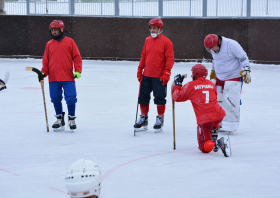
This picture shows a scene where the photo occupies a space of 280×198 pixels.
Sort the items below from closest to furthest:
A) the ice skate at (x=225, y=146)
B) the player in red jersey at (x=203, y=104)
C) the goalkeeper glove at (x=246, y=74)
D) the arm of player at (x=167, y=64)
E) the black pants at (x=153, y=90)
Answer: the ice skate at (x=225, y=146)
the player in red jersey at (x=203, y=104)
the goalkeeper glove at (x=246, y=74)
the arm of player at (x=167, y=64)
the black pants at (x=153, y=90)

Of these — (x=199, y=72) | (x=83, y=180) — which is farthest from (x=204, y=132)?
(x=83, y=180)

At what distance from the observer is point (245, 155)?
5.27m

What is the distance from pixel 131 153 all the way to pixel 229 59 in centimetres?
230

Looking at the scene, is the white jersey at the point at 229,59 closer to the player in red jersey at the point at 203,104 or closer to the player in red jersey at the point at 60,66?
the player in red jersey at the point at 203,104

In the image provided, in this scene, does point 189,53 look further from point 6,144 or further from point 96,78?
point 6,144

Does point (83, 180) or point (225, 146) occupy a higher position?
point (83, 180)

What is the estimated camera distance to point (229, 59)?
660 cm

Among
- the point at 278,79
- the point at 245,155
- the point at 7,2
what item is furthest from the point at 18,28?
the point at 245,155

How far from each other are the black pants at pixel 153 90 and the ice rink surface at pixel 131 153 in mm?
512

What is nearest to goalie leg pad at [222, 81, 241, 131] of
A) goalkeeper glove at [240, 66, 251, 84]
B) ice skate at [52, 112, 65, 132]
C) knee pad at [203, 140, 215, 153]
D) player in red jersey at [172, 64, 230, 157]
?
goalkeeper glove at [240, 66, 251, 84]

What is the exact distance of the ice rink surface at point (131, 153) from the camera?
13.3 ft

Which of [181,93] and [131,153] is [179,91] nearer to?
[181,93]

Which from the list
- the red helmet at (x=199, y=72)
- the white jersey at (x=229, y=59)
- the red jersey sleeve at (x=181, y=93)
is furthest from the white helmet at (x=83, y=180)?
the white jersey at (x=229, y=59)

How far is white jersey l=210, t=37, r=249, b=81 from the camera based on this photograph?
6496 millimetres
